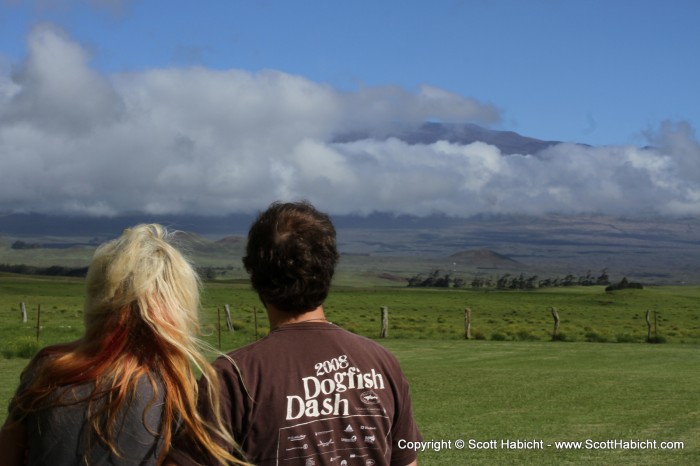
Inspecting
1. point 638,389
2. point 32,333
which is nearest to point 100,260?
point 638,389

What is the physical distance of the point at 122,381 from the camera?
11.4 feet

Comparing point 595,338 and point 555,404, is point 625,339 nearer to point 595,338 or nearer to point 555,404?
point 595,338

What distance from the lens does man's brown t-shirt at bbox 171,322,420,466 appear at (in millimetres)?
3539

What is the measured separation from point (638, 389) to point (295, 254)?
47.3 ft

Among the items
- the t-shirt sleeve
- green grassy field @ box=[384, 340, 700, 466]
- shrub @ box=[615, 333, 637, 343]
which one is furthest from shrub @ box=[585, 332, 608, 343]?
the t-shirt sleeve

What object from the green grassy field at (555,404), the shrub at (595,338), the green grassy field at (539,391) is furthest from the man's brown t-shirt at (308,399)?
the shrub at (595,338)

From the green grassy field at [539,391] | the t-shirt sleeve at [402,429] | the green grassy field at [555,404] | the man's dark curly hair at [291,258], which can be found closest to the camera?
the man's dark curly hair at [291,258]

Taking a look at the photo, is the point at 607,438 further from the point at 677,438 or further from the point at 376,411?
the point at 376,411

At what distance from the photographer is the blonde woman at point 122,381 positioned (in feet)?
11.3

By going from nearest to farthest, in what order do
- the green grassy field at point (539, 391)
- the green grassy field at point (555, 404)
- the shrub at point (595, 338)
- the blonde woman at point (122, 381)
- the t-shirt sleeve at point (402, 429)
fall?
1. the blonde woman at point (122, 381)
2. the t-shirt sleeve at point (402, 429)
3. the green grassy field at point (555, 404)
4. the green grassy field at point (539, 391)
5. the shrub at point (595, 338)

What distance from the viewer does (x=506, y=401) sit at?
49.9 feet

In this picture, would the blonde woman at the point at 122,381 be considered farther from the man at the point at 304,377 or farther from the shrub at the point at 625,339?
the shrub at the point at 625,339

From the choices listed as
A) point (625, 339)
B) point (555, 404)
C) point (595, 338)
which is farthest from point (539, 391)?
point (625, 339)

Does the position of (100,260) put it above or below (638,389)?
above
